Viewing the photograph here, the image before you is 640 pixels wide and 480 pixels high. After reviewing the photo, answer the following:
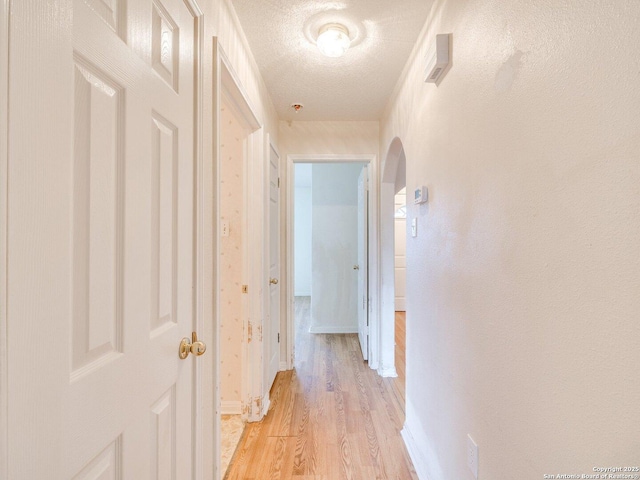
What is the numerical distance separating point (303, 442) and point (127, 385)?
158cm

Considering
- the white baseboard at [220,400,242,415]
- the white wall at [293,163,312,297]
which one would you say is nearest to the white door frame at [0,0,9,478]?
the white baseboard at [220,400,242,415]

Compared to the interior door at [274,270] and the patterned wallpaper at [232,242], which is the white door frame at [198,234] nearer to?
the patterned wallpaper at [232,242]

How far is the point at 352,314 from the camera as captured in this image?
14.4 feet

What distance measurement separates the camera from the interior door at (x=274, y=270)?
2607 millimetres

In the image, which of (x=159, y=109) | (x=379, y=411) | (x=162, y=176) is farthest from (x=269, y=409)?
(x=159, y=109)

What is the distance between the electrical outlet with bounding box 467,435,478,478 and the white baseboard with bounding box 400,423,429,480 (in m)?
0.58

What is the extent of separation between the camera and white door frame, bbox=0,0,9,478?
1.50 feet

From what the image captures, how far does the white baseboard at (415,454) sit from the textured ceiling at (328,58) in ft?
7.55

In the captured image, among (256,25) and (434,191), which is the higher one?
(256,25)

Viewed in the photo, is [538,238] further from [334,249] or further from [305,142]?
[334,249]

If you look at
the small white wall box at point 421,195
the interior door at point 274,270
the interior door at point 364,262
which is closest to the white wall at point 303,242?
the interior door at point 364,262

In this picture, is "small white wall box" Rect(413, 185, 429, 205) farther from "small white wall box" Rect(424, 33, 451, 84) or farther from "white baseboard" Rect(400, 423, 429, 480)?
"white baseboard" Rect(400, 423, 429, 480)

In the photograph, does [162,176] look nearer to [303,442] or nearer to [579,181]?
[579,181]

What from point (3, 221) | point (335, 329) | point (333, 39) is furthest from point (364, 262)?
point (3, 221)
